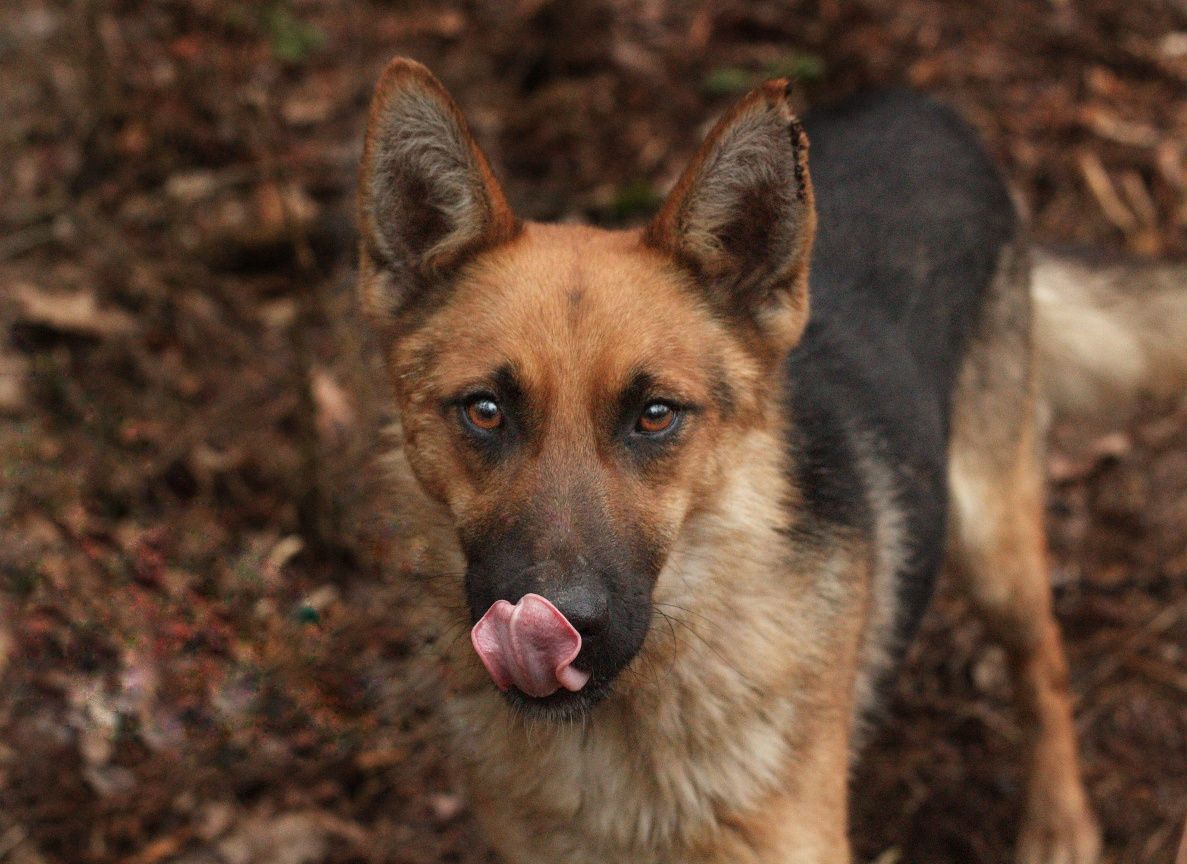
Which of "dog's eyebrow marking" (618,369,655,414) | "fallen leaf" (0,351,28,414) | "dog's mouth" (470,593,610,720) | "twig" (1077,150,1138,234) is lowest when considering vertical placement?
"fallen leaf" (0,351,28,414)

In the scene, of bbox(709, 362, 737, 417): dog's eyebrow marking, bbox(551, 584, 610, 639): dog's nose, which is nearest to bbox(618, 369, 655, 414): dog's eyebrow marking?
bbox(709, 362, 737, 417): dog's eyebrow marking

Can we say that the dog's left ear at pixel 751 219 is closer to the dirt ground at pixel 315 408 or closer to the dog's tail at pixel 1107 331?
the dirt ground at pixel 315 408

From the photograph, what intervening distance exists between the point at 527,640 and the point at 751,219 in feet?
3.96

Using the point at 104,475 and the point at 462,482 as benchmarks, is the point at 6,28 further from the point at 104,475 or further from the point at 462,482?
the point at 462,482

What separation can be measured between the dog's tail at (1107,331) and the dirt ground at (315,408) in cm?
79

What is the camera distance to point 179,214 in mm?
6289

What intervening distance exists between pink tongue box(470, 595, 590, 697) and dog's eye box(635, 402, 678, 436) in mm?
563

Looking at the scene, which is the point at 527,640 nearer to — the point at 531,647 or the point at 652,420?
the point at 531,647

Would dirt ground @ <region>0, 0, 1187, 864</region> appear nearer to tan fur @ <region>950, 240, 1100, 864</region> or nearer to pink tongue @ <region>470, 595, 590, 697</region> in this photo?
tan fur @ <region>950, 240, 1100, 864</region>

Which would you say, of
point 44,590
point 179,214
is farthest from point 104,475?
point 179,214

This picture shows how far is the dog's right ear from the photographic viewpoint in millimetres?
2918

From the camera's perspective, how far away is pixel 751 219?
10.0ft

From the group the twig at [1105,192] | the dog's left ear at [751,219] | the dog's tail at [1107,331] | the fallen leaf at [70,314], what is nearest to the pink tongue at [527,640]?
the dog's left ear at [751,219]

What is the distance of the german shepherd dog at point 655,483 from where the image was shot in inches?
110
